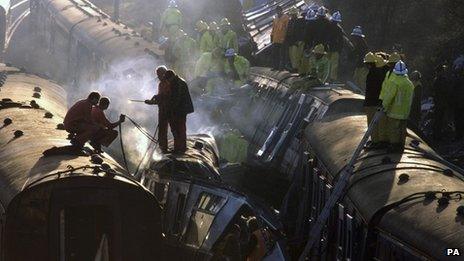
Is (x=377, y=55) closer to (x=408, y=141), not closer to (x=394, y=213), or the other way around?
(x=408, y=141)

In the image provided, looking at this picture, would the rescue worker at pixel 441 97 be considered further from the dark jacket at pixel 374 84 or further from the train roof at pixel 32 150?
the train roof at pixel 32 150

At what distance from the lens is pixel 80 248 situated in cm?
988

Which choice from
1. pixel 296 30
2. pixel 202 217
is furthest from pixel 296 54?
pixel 202 217

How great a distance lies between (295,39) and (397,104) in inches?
432

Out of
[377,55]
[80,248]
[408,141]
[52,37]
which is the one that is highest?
[52,37]

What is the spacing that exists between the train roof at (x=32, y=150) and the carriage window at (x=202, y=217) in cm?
170

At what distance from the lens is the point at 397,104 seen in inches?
499

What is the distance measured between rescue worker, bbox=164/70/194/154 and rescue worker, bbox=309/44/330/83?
572 cm

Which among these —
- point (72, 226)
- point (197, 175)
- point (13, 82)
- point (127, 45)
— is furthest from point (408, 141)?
point (127, 45)

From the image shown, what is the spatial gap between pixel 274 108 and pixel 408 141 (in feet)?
27.5

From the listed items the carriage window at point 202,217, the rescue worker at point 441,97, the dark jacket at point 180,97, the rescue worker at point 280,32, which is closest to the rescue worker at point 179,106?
the dark jacket at point 180,97

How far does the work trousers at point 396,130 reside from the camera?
498 inches

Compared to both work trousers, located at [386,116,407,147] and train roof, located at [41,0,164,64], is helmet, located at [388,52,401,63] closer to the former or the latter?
work trousers, located at [386,116,407,147]

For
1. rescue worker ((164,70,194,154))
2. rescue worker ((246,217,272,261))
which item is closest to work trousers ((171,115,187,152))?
rescue worker ((164,70,194,154))
